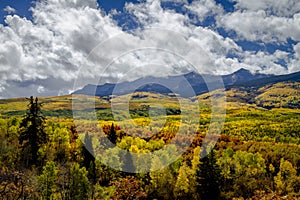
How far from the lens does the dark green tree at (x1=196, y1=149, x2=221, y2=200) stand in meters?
60.0

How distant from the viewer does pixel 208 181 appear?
197ft

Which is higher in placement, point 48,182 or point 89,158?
point 89,158

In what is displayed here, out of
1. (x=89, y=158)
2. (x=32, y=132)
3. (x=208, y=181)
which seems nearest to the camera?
(x=32, y=132)

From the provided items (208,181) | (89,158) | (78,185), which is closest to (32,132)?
(78,185)

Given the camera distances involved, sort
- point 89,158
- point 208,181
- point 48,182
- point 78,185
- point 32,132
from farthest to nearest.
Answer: point 89,158 → point 208,181 → point 32,132 → point 78,185 → point 48,182

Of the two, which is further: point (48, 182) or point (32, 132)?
point (32, 132)

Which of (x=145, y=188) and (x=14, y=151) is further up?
(x=14, y=151)

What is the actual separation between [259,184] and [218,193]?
16377 mm

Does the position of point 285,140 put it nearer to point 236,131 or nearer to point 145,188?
point 236,131

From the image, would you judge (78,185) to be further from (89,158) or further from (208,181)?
(208,181)

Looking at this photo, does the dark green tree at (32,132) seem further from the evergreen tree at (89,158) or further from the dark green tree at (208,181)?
the dark green tree at (208,181)

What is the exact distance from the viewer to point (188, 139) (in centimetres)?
11650

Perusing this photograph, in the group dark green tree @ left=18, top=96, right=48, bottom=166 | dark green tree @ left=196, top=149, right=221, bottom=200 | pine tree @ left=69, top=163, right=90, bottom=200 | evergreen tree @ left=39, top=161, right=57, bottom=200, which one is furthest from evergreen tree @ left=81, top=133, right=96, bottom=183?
dark green tree @ left=196, top=149, right=221, bottom=200

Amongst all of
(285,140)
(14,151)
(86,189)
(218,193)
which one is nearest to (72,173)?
A: (86,189)
